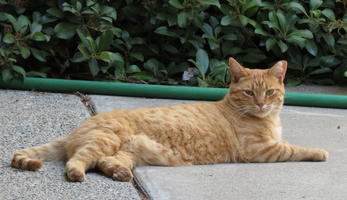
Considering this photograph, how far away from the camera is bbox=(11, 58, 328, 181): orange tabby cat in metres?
4.38

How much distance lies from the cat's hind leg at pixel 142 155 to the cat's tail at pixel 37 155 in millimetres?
413

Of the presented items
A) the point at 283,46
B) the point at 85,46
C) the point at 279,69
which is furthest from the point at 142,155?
the point at 283,46

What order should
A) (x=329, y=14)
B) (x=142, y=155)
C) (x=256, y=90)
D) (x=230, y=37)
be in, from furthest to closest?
(x=329, y=14)
(x=230, y=37)
(x=256, y=90)
(x=142, y=155)

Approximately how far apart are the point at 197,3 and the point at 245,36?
0.78 metres

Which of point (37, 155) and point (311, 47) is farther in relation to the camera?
point (311, 47)

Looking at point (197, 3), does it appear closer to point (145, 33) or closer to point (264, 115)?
point (145, 33)

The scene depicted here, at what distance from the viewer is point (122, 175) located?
423 centimetres

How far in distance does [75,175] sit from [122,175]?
31 cm

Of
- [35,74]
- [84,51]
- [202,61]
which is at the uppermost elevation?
[202,61]

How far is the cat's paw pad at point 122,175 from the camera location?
13.9 feet

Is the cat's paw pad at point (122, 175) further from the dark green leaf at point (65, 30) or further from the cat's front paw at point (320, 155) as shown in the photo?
the dark green leaf at point (65, 30)

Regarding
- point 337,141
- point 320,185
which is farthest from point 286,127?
point 320,185

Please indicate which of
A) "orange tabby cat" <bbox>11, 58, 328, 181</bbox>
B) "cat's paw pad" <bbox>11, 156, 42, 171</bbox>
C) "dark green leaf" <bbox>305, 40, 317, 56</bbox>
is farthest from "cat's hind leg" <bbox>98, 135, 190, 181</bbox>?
"dark green leaf" <bbox>305, 40, 317, 56</bbox>

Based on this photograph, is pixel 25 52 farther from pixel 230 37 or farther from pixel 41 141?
pixel 230 37
